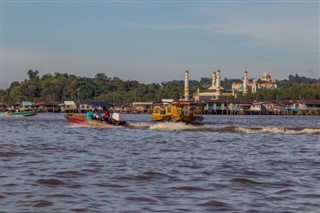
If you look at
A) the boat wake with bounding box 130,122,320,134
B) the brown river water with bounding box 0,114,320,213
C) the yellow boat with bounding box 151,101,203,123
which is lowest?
the brown river water with bounding box 0,114,320,213

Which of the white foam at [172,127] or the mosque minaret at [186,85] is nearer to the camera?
the white foam at [172,127]

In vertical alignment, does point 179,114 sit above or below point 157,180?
above

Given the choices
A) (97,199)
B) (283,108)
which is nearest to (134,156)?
(97,199)

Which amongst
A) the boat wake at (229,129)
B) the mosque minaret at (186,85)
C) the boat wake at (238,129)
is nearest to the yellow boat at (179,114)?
the boat wake at (238,129)

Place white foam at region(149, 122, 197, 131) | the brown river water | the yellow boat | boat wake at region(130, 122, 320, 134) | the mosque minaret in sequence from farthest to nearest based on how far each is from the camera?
the mosque minaret
the yellow boat
white foam at region(149, 122, 197, 131)
boat wake at region(130, 122, 320, 134)
the brown river water

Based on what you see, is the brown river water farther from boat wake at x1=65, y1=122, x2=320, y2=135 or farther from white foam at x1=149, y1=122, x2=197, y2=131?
white foam at x1=149, y1=122, x2=197, y2=131

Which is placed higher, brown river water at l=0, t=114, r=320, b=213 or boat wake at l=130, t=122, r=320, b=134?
boat wake at l=130, t=122, r=320, b=134

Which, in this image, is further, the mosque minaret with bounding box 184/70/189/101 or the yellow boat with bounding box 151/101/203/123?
the mosque minaret with bounding box 184/70/189/101

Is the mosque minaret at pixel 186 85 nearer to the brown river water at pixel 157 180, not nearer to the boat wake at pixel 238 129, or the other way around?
the boat wake at pixel 238 129

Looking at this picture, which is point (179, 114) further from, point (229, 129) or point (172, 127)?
point (229, 129)

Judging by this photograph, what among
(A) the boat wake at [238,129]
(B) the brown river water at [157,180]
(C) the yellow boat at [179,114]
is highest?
(C) the yellow boat at [179,114]

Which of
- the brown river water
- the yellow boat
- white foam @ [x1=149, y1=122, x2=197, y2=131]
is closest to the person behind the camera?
the brown river water

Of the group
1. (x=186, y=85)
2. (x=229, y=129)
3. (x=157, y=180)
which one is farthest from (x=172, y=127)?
(x=186, y=85)

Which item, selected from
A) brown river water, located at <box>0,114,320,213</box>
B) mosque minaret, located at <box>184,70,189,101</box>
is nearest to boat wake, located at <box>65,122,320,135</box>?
brown river water, located at <box>0,114,320,213</box>
